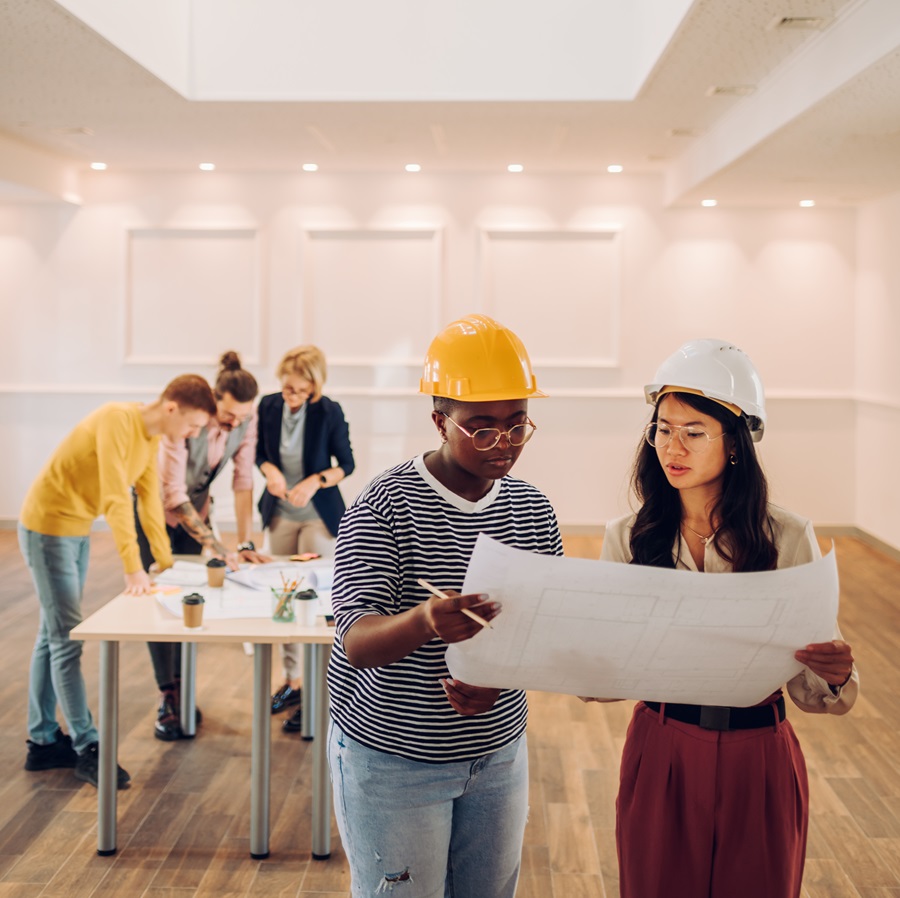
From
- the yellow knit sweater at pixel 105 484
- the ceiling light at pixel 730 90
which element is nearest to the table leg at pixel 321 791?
the yellow knit sweater at pixel 105 484

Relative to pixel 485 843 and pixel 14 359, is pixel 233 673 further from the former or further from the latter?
pixel 14 359

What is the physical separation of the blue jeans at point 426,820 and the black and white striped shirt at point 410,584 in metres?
0.03

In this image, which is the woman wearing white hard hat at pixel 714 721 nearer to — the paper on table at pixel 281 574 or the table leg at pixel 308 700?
the paper on table at pixel 281 574

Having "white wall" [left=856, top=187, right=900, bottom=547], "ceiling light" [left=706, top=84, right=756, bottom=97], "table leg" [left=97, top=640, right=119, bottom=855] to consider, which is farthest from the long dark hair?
"white wall" [left=856, top=187, right=900, bottom=547]

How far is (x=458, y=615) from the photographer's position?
4.39ft

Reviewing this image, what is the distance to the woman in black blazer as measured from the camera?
14.2 feet

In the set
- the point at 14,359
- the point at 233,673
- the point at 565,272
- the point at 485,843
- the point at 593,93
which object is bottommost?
the point at 233,673

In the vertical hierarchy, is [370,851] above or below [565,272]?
below

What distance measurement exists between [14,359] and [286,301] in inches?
93.5

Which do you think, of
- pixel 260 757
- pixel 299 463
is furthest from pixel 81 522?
pixel 260 757

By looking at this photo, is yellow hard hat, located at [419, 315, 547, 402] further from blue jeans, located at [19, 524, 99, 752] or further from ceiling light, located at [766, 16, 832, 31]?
ceiling light, located at [766, 16, 832, 31]

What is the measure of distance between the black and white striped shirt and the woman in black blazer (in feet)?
8.82

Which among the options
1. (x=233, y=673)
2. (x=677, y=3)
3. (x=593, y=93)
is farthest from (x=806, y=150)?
(x=233, y=673)

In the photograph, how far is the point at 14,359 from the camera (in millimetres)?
8555
